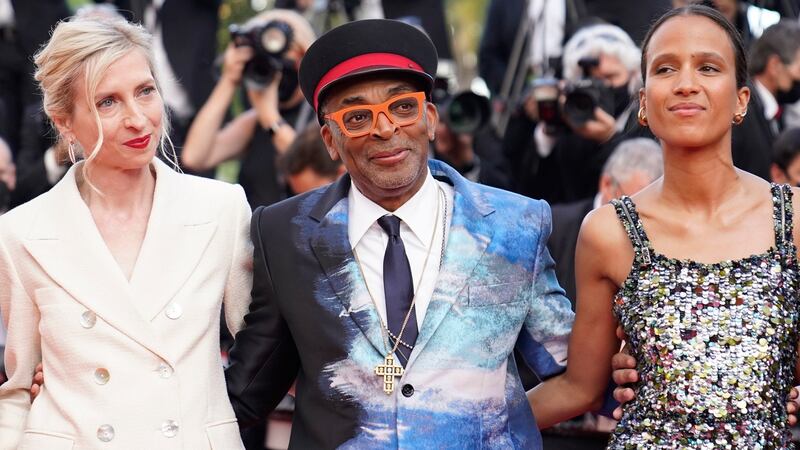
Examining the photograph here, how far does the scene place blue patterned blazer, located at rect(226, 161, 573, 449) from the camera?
11.7 feet

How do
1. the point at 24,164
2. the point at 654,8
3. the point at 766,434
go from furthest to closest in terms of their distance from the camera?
1. the point at 24,164
2. the point at 654,8
3. the point at 766,434

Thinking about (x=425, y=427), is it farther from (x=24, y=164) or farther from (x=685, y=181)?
(x=24, y=164)

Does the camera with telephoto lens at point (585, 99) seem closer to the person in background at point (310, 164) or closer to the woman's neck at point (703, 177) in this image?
the person in background at point (310, 164)

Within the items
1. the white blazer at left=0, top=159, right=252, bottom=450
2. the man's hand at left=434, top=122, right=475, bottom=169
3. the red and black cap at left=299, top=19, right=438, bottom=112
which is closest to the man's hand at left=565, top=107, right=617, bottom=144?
the man's hand at left=434, top=122, right=475, bottom=169

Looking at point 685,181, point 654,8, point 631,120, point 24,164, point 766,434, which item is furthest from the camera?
point 24,164

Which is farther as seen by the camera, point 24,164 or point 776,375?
point 24,164

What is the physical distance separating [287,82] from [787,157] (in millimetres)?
2511

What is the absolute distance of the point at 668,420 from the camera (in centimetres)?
348

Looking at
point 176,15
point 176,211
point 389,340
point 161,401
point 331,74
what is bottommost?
point 161,401

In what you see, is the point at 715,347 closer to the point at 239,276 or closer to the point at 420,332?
the point at 420,332

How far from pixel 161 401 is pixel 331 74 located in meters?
0.99

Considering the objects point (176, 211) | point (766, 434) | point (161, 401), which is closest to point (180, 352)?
point (161, 401)

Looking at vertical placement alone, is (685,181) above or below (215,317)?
above

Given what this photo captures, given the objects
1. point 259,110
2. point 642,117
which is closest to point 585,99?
point 259,110
